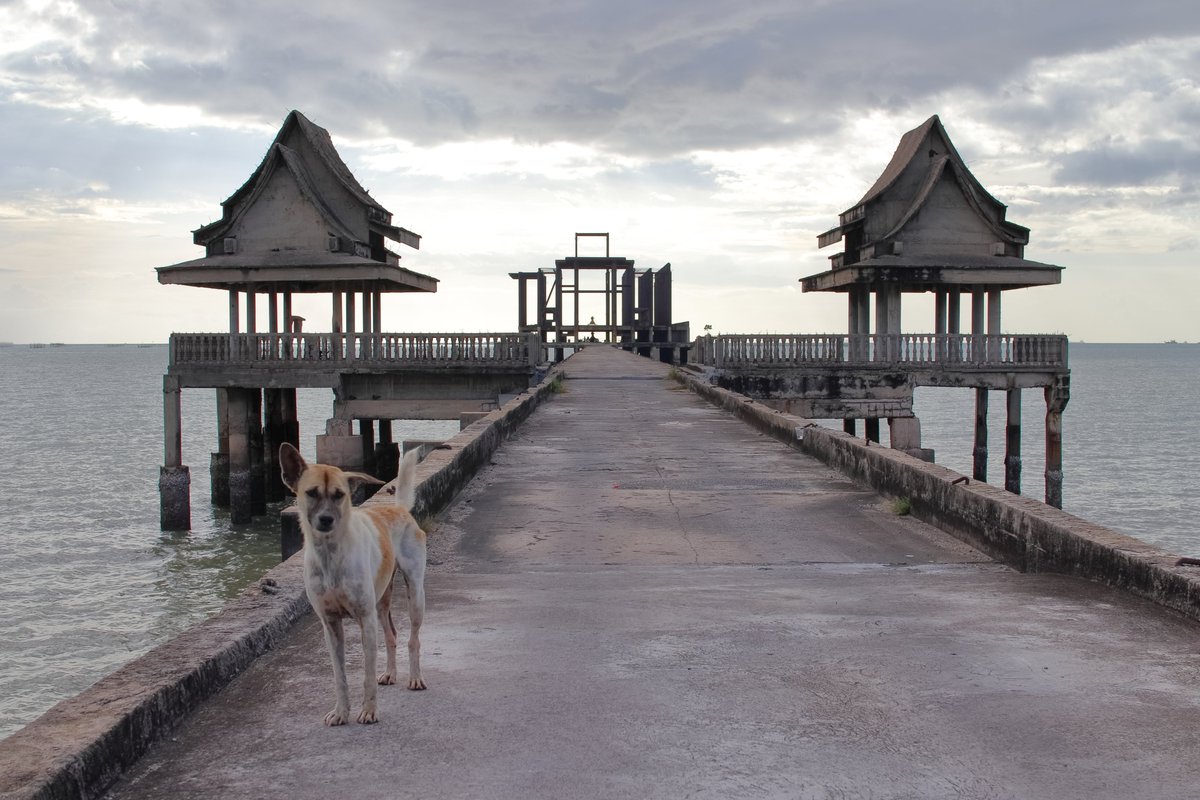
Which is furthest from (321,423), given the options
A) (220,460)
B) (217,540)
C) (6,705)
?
(6,705)

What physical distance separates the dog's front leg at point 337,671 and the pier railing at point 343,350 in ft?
81.2

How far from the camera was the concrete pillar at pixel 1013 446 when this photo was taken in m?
30.4

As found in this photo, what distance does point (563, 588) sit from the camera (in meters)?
8.21

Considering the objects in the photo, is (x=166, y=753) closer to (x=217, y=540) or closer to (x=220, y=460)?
(x=217, y=540)

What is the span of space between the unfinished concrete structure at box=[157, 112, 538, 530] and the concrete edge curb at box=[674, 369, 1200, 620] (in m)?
15.7

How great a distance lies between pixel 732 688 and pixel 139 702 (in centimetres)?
265

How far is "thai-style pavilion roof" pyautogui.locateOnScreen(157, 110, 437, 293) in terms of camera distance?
3119 cm

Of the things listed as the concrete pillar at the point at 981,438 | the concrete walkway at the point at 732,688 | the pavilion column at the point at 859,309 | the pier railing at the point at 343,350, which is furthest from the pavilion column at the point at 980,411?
the concrete walkway at the point at 732,688

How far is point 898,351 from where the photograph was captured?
30.9 meters

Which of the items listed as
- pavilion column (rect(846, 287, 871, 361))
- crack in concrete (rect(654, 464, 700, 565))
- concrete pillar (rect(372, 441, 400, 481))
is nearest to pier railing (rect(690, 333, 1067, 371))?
pavilion column (rect(846, 287, 871, 361))

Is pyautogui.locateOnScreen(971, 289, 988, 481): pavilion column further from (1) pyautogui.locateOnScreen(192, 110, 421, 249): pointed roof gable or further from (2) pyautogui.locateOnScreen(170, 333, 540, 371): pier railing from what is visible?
(1) pyautogui.locateOnScreen(192, 110, 421, 249): pointed roof gable

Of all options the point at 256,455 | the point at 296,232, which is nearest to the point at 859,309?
the point at 296,232

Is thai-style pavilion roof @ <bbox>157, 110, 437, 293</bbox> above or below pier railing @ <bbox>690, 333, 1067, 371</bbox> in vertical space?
above

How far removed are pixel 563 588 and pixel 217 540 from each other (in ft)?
70.0
